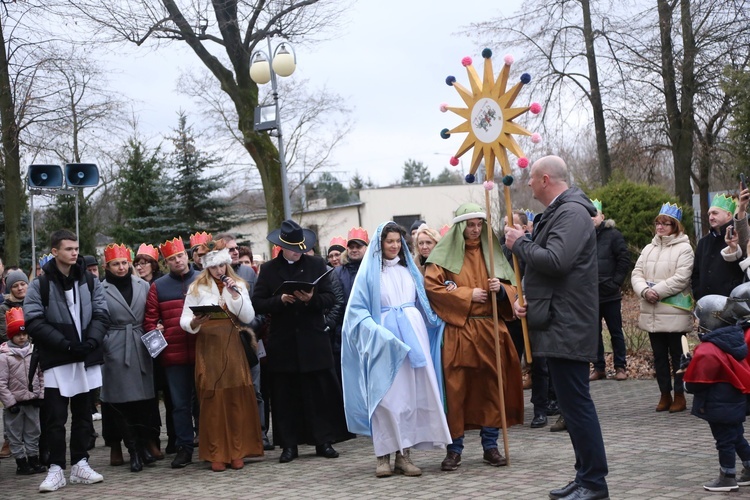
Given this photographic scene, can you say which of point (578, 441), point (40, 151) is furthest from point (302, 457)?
point (40, 151)

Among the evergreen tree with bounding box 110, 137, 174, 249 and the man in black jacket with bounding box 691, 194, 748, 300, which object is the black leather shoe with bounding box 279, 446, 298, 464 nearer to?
the man in black jacket with bounding box 691, 194, 748, 300

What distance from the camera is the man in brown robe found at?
7.62 metres

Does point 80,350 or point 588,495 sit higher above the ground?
point 80,350

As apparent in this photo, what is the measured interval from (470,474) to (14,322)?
4.83 metres

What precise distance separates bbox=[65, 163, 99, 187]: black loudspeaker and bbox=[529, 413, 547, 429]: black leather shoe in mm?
7188

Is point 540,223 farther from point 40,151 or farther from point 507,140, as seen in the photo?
point 40,151

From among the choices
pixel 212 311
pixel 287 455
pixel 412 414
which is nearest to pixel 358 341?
pixel 412 414

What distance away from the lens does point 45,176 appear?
1336 cm

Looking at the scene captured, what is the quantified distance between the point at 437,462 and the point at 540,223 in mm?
2640

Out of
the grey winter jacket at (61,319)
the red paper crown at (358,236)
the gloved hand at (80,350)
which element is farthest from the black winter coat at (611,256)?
the gloved hand at (80,350)

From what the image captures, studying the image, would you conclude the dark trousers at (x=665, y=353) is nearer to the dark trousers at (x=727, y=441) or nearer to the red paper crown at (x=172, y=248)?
the dark trousers at (x=727, y=441)

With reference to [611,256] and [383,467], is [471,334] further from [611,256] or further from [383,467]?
[611,256]

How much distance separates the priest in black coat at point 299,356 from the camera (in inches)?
346

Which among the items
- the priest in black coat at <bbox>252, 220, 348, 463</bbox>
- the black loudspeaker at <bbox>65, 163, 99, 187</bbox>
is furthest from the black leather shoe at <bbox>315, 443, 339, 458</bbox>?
the black loudspeaker at <bbox>65, 163, 99, 187</bbox>
